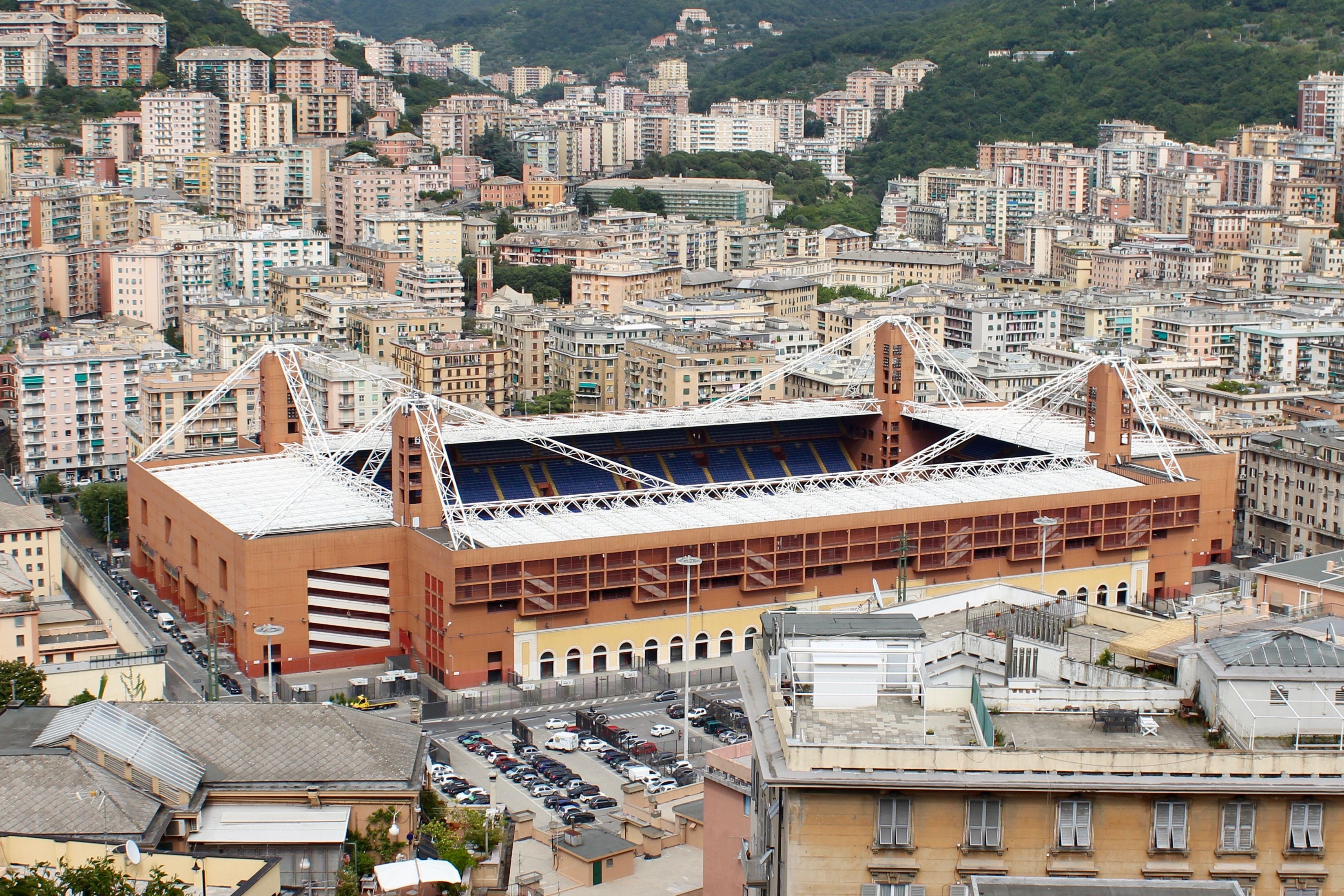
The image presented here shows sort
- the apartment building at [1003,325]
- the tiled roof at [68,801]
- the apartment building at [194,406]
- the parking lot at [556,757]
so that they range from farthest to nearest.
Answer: the apartment building at [1003,325] → the apartment building at [194,406] → the parking lot at [556,757] → the tiled roof at [68,801]

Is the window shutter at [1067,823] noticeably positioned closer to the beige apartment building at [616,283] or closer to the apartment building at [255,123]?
the beige apartment building at [616,283]

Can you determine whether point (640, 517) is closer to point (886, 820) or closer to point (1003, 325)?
point (886, 820)

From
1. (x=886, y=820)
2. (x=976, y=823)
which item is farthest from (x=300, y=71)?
Answer: (x=976, y=823)

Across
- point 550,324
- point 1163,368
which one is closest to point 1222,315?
point 1163,368

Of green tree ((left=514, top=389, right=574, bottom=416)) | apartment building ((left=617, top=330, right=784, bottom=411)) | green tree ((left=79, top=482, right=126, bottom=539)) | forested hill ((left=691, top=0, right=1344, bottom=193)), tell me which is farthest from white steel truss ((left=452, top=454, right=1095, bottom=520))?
forested hill ((left=691, top=0, right=1344, bottom=193))

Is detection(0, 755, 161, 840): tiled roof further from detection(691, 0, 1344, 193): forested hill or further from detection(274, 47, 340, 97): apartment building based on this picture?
detection(691, 0, 1344, 193): forested hill

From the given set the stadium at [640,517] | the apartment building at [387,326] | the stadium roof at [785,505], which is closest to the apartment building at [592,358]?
the apartment building at [387,326]
